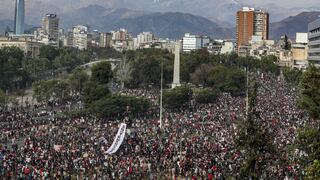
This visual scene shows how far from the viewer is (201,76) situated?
9775 cm

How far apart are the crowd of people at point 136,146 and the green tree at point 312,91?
9.81 feet

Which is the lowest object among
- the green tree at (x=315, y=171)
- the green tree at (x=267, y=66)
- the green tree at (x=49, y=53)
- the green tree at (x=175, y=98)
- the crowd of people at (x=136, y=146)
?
the crowd of people at (x=136, y=146)

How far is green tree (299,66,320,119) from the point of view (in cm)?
2802

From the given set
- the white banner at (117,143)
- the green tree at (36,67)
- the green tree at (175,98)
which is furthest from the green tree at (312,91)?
the green tree at (36,67)

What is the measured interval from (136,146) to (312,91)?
16.8 metres

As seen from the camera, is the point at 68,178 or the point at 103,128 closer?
the point at 68,178

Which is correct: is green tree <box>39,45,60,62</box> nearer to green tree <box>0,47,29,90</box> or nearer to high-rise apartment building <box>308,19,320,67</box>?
green tree <box>0,47,29,90</box>

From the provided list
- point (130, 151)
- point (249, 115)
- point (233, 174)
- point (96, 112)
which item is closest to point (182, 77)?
point (96, 112)

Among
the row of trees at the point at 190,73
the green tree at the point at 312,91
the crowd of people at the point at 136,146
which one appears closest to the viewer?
the green tree at the point at 312,91

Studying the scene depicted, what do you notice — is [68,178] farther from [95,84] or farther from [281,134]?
[95,84]

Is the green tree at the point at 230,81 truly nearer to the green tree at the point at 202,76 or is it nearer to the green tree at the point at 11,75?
the green tree at the point at 202,76

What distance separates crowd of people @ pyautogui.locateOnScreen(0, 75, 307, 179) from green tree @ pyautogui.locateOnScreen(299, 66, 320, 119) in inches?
118

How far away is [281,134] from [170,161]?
12.7 m

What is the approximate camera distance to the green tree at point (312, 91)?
2802 cm
